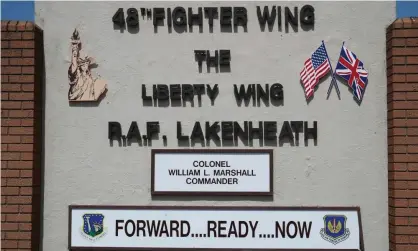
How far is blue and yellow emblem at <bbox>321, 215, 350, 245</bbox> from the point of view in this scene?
528 centimetres

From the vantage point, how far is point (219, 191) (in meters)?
5.36

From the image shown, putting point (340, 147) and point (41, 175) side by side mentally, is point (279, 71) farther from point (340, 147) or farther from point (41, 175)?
point (41, 175)

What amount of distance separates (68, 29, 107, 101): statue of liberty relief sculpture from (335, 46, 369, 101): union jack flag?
9.02 feet

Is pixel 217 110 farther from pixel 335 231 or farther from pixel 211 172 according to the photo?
pixel 335 231

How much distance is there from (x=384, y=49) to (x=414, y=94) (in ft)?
2.07

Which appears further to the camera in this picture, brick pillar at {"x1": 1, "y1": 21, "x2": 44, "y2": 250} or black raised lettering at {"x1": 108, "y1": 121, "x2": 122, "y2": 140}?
black raised lettering at {"x1": 108, "y1": 121, "x2": 122, "y2": 140}

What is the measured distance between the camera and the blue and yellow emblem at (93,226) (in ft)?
17.6

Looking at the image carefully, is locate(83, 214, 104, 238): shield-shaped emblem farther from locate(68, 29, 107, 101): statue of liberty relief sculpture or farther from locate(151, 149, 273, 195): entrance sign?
locate(68, 29, 107, 101): statue of liberty relief sculpture

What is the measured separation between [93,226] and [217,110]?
6.36ft

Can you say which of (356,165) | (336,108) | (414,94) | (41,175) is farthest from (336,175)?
(41,175)

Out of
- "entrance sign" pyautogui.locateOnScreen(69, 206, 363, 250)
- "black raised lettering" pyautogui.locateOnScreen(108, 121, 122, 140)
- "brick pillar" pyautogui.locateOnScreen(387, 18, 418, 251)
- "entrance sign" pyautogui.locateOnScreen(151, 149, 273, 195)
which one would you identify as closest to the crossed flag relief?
"brick pillar" pyautogui.locateOnScreen(387, 18, 418, 251)

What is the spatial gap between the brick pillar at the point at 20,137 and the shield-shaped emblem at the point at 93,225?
1.84 ft

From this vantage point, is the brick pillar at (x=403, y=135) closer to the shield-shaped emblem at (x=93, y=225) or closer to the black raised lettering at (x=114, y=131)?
the black raised lettering at (x=114, y=131)

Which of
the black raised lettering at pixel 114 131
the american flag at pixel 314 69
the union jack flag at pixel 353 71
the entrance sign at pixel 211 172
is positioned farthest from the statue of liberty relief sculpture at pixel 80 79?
the union jack flag at pixel 353 71
